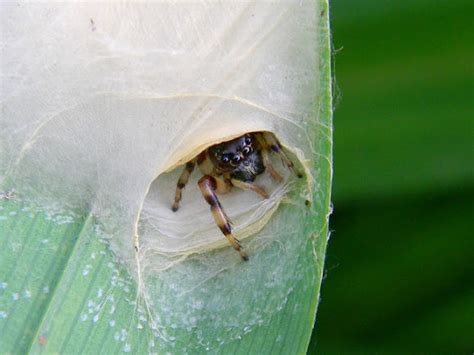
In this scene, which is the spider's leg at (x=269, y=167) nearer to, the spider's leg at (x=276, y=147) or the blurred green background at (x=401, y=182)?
the spider's leg at (x=276, y=147)

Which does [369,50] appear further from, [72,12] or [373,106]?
[72,12]

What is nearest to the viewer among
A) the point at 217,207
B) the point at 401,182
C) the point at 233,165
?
the point at 217,207

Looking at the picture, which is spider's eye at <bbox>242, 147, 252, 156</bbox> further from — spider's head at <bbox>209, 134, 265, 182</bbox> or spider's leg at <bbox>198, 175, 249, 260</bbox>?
spider's leg at <bbox>198, 175, 249, 260</bbox>

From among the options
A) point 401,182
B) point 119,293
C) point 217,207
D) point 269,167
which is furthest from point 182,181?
point 401,182

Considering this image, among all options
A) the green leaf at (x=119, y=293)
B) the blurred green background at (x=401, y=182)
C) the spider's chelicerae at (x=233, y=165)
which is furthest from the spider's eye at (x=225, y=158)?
the blurred green background at (x=401, y=182)

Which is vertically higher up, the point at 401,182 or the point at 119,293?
the point at 119,293

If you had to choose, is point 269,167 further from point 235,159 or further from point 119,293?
point 119,293
